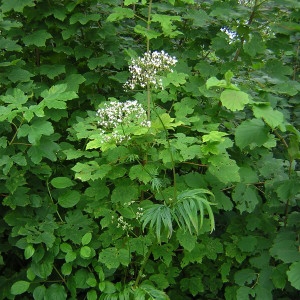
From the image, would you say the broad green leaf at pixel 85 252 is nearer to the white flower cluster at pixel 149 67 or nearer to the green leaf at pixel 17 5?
the white flower cluster at pixel 149 67

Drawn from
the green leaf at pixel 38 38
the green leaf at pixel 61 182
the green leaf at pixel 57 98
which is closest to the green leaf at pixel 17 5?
the green leaf at pixel 38 38

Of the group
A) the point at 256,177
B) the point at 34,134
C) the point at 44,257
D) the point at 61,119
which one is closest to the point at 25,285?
the point at 44,257

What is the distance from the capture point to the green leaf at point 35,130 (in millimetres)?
2195

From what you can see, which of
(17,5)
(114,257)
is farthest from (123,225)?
(17,5)

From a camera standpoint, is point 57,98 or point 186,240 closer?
point 57,98

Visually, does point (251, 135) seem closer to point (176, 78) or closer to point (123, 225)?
point (176, 78)

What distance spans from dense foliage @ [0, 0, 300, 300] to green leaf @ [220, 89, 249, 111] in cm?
27

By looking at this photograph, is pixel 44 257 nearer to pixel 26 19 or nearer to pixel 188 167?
pixel 188 167

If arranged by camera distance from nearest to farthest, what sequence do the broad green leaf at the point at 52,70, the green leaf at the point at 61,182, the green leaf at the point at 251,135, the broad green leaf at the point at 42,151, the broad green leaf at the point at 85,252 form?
the green leaf at the point at 251,135 → the broad green leaf at the point at 42,151 → the broad green leaf at the point at 85,252 → the green leaf at the point at 61,182 → the broad green leaf at the point at 52,70

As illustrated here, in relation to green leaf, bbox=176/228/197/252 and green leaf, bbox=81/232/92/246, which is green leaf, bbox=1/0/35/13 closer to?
green leaf, bbox=81/232/92/246

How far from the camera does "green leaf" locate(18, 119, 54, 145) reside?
7.20 ft

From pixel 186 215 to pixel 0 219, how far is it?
131 cm

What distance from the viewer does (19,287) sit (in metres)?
2.49

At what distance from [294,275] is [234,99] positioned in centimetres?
101
